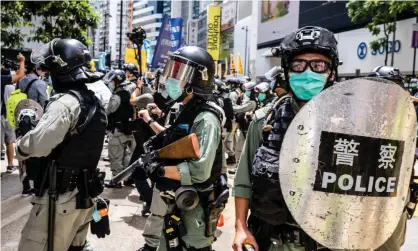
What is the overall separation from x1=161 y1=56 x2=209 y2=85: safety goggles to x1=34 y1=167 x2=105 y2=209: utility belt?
0.89m

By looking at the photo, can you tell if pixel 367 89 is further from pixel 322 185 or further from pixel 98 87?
pixel 98 87

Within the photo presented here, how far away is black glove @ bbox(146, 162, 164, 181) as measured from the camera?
2834mm

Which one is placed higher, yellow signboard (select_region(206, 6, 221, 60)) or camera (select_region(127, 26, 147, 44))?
yellow signboard (select_region(206, 6, 221, 60))

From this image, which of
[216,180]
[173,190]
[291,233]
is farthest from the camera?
[216,180]

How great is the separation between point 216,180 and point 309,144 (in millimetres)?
1552

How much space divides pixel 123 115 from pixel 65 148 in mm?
4430

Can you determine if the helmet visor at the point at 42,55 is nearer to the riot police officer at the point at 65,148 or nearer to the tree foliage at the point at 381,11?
the riot police officer at the point at 65,148

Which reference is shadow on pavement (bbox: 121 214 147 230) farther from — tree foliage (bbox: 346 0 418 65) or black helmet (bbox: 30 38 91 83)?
tree foliage (bbox: 346 0 418 65)

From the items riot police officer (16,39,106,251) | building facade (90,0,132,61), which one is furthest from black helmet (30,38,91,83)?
building facade (90,0,132,61)

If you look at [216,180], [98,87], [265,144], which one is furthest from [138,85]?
[265,144]

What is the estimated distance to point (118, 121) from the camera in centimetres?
745

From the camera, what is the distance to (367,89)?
1561 millimetres

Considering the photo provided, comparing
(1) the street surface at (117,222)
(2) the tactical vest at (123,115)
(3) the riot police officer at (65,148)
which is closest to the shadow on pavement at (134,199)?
(1) the street surface at (117,222)

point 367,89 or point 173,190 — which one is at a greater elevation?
point 367,89
